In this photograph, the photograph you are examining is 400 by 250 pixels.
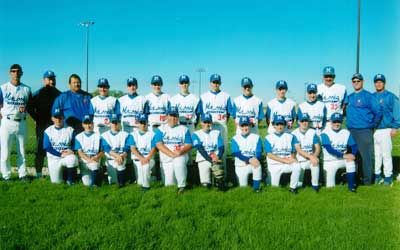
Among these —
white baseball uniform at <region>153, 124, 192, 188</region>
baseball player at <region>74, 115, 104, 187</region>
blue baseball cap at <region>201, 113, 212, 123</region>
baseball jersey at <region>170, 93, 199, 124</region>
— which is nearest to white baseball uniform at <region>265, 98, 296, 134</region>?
blue baseball cap at <region>201, 113, 212, 123</region>

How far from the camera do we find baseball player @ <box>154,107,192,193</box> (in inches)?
244

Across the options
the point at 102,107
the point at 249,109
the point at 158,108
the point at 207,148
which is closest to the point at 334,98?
the point at 249,109

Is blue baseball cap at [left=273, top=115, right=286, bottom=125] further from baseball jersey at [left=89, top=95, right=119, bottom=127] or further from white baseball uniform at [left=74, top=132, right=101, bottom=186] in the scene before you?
white baseball uniform at [left=74, top=132, right=101, bottom=186]

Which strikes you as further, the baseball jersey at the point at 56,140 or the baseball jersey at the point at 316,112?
the baseball jersey at the point at 316,112

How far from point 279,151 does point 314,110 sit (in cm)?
110

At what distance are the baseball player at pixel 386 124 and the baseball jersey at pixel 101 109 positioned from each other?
4.85 meters

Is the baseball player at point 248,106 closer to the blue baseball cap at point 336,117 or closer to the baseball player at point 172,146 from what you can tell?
the baseball player at point 172,146

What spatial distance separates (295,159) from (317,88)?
62.4 inches

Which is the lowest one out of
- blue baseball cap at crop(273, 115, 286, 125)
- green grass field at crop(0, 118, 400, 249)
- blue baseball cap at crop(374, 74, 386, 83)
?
green grass field at crop(0, 118, 400, 249)

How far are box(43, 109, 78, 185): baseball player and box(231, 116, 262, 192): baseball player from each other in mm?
2784

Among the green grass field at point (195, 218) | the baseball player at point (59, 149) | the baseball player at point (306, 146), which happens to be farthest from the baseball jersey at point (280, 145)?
the baseball player at point (59, 149)

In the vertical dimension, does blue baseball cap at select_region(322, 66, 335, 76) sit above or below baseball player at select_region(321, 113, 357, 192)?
above

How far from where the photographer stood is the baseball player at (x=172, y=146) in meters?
6.20

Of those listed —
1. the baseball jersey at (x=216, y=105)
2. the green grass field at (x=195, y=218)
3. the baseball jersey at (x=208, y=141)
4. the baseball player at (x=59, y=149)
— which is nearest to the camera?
the green grass field at (x=195, y=218)
